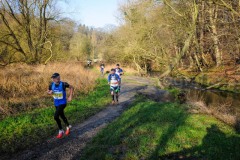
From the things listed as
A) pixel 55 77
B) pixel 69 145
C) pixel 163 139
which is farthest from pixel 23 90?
pixel 163 139

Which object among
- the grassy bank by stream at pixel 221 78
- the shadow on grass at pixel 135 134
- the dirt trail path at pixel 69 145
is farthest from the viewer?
the grassy bank by stream at pixel 221 78

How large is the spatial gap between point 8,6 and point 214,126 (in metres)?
20.3

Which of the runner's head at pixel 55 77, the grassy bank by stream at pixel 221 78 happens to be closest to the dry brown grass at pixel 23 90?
the runner's head at pixel 55 77

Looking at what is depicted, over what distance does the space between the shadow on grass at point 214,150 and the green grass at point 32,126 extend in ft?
13.4

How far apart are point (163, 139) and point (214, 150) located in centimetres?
147

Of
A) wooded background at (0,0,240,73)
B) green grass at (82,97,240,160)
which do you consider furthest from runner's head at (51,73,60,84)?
wooded background at (0,0,240,73)

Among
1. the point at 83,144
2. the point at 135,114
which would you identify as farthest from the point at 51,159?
the point at 135,114

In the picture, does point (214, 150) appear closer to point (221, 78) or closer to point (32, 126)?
point (32, 126)

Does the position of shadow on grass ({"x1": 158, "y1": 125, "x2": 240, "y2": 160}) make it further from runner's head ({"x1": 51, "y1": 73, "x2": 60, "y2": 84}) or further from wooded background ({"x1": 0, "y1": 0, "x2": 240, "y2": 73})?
wooded background ({"x1": 0, "y1": 0, "x2": 240, "y2": 73})

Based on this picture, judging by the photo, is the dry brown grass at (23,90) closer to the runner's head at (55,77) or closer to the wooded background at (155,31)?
the runner's head at (55,77)

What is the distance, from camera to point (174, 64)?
18.5 metres

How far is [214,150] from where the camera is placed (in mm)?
5902

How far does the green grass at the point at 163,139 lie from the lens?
5.64 meters

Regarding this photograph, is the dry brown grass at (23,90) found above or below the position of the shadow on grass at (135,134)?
above
